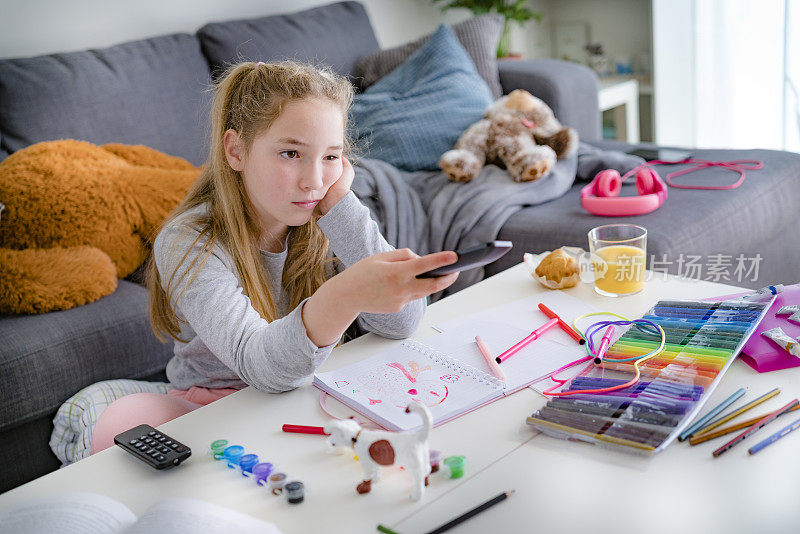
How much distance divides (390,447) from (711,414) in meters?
0.34

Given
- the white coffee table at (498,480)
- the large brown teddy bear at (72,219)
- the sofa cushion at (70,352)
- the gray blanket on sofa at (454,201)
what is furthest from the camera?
the gray blanket on sofa at (454,201)

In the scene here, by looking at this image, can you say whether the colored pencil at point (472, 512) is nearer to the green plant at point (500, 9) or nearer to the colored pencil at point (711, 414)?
the colored pencil at point (711, 414)

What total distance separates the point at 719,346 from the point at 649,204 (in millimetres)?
937

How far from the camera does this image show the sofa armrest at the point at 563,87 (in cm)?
252

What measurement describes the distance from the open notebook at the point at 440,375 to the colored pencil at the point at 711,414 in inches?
8.0

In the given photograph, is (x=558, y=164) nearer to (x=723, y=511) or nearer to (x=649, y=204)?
(x=649, y=204)

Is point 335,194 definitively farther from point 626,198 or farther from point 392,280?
point 626,198

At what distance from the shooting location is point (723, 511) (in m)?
0.69

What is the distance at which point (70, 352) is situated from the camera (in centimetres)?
157

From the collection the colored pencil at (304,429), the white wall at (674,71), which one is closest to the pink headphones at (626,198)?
the colored pencil at (304,429)

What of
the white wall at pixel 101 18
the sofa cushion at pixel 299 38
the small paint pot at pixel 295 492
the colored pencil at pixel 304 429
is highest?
the white wall at pixel 101 18

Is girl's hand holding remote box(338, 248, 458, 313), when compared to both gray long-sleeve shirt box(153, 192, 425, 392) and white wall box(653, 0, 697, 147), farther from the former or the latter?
white wall box(653, 0, 697, 147)

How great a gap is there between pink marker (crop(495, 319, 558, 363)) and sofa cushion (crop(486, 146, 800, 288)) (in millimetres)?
642

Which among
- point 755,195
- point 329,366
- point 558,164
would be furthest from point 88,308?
point 755,195
